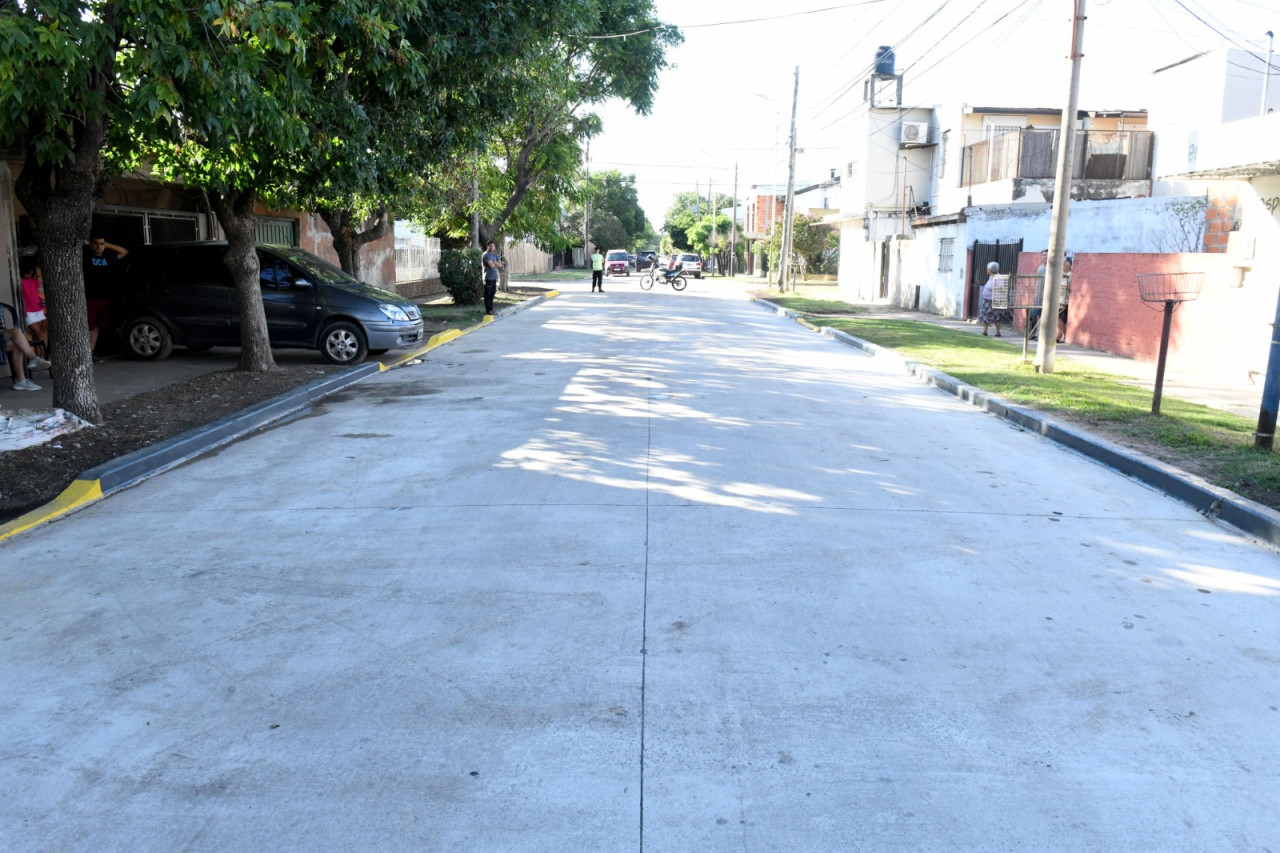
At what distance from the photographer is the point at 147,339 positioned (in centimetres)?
1470

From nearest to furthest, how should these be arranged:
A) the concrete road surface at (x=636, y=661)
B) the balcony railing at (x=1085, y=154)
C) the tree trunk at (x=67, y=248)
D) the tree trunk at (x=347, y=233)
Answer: the concrete road surface at (x=636, y=661) < the tree trunk at (x=67, y=248) < the tree trunk at (x=347, y=233) < the balcony railing at (x=1085, y=154)

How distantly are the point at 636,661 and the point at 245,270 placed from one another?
35.2ft

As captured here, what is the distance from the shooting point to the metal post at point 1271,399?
8.66 meters

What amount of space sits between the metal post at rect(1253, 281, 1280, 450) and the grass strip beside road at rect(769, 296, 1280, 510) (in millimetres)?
199

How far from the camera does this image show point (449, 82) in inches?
529

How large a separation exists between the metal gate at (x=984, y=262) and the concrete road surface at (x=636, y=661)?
56.0 ft

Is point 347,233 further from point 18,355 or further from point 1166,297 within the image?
point 1166,297

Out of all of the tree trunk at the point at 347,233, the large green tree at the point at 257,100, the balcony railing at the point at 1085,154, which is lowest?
the tree trunk at the point at 347,233

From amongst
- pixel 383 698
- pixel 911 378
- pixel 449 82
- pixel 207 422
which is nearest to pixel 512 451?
pixel 207 422

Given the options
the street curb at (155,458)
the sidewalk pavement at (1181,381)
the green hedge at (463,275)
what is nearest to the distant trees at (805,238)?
the green hedge at (463,275)

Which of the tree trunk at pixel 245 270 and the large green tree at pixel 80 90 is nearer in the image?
the large green tree at pixel 80 90

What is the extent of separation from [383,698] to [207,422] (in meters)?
6.79

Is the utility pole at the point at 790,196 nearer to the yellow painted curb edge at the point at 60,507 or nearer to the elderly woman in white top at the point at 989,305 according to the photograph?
the elderly woman in white top at the point at 989,305

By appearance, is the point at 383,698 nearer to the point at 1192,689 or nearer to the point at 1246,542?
the point at 1192,689
